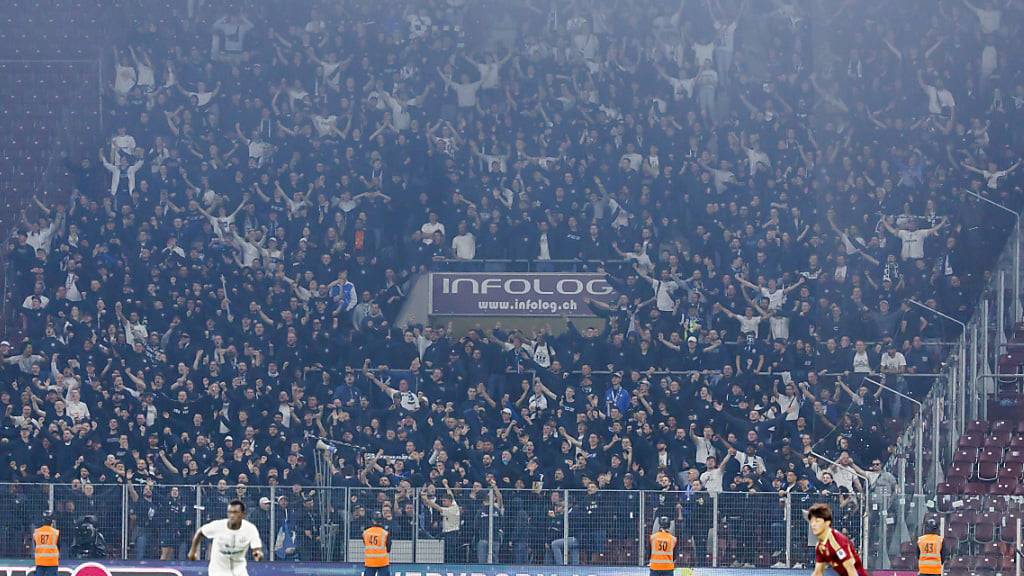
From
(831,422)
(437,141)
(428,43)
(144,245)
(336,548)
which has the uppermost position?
(428,43)

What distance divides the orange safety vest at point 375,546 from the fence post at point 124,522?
4.53 m

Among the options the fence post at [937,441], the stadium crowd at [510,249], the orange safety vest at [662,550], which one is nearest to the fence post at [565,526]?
the stadium crowd at [510,249]

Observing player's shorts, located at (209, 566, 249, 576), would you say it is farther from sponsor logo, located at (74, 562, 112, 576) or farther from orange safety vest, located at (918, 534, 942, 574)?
orange safety vest, located at (918, 534, 942, 574)

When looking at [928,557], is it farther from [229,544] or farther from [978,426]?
[229,544]

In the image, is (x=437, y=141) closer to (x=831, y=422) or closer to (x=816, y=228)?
(x=816, y=228)

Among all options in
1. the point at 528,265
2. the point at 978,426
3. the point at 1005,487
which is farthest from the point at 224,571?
the point at 528,265

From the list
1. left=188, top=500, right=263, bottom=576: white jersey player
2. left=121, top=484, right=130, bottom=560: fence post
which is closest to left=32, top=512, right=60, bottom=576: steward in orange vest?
left=121, top=484, right=130, bottom=560: fence post

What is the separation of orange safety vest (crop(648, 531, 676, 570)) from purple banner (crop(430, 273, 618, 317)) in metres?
8.90

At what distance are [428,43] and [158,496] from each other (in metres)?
13.7

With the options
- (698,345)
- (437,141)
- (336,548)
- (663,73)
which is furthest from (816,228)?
(336,548)

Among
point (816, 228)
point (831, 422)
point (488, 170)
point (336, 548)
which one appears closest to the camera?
point (336, 548)

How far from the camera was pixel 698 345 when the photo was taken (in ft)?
100

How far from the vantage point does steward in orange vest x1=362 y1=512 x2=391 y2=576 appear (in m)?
24.7

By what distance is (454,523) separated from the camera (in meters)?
26.6
